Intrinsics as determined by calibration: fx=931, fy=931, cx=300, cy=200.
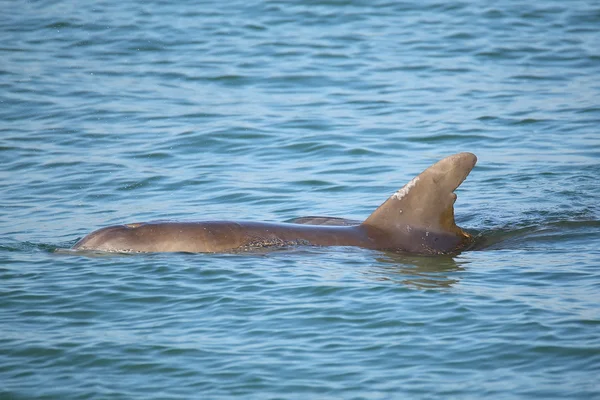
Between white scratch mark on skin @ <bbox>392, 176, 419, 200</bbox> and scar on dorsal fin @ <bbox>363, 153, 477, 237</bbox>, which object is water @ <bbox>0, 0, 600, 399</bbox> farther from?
white scratch mark on skin @ <bbox>392, 176, 419, 200</bbox>

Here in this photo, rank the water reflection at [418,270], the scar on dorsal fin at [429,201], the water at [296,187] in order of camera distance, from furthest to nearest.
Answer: the scar on dorsal fin at [429,201] < the water reflection at [418,270] < the water at [296,187]

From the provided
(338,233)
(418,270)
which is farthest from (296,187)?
(418,270)

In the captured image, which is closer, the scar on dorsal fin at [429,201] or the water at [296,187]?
the water at [296,187]

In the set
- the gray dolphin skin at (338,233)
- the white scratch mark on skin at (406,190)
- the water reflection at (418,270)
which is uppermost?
the white scratch mark on skin at (406,190)

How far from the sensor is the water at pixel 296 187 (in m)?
6.34

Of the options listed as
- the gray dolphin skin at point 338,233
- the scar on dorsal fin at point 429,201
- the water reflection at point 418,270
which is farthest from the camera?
the gray dolphin skin at point 338,233

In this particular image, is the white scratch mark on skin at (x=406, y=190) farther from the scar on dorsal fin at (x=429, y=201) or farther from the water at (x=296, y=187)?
the water at (x=296, y=187)

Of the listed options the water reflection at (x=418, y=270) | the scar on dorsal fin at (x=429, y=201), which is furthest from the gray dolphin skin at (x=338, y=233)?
the water reflection at (x=418, y=270)

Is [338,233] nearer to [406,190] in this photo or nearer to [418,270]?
[406,190]

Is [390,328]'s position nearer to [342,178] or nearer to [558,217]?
[558,217]

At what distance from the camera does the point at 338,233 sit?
28.9ft

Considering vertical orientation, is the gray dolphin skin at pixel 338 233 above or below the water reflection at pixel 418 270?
above

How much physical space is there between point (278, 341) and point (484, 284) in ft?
6.62

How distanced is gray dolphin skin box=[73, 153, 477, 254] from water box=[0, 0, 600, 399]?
0.21 m
